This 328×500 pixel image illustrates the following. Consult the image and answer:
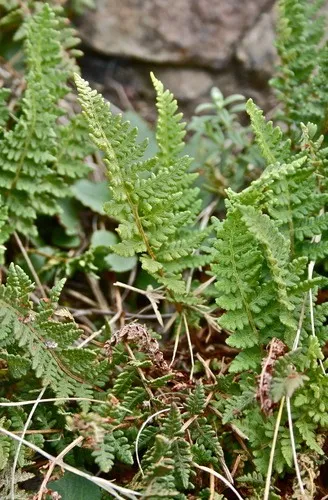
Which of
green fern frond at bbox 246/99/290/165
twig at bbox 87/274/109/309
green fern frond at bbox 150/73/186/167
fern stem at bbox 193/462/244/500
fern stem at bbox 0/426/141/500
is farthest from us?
twig at bbox 87/274/109/309

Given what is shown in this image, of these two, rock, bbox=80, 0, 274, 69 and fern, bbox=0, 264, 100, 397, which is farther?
rock, bbox=80, 0, 274, 69

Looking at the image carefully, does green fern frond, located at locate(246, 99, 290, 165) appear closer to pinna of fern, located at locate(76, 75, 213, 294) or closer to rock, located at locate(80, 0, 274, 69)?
pinna of fern, located at locate(76, 75, 213, 294)

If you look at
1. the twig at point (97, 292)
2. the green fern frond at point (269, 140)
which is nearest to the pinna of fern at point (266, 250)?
the green fern frond at point (269, 140)

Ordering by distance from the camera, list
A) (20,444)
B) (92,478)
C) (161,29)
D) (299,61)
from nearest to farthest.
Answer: (92,478) → (20,444) → (299,61) → (161,29)

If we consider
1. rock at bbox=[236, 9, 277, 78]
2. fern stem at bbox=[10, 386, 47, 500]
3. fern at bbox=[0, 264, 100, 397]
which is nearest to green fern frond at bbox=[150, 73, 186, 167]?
fern at bbox=[0, 264, 100, 397]

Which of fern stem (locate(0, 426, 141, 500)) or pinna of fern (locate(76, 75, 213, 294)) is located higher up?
pinna of fern (locate(76, 75, 213, 294))

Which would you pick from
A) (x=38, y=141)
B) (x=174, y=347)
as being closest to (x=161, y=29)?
(x=38, y=141)

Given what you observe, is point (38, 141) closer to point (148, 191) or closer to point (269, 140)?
point (148, 191)
